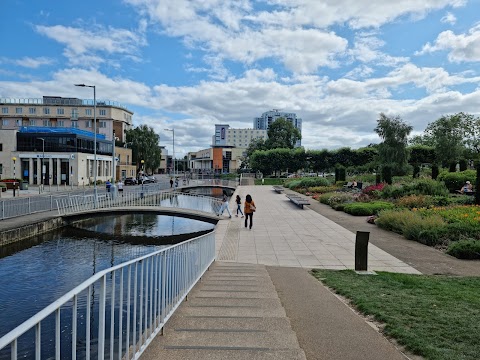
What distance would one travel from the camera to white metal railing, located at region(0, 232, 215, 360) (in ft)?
7.88

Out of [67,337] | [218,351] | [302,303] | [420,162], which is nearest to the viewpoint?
[218,351]

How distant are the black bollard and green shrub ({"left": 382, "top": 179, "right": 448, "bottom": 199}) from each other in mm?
15905

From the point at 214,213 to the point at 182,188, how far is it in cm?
2881

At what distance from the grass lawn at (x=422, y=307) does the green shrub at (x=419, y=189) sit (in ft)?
52.2

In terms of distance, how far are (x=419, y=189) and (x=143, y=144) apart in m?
65.6

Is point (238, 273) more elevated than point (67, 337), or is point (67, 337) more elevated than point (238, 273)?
point (238, 273)

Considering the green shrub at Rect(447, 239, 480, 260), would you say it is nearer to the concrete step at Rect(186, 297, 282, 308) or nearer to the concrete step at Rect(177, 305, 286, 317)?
the concrete step at Rect(186, 297, 282, 308)

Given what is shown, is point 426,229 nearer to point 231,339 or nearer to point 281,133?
point 231,339

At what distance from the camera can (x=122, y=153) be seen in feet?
233

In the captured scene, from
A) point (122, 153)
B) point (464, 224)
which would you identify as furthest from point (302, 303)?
point (122, 153)

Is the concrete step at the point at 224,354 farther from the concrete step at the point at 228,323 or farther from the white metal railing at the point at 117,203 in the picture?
the white metal railing at the point at 117,203

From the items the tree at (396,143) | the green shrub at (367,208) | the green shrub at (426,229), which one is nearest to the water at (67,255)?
the green shrub at (367,208)

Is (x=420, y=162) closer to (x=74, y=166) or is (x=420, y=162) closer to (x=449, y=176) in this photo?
(x=449, y=176)

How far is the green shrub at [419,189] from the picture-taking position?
2272 centimetres
